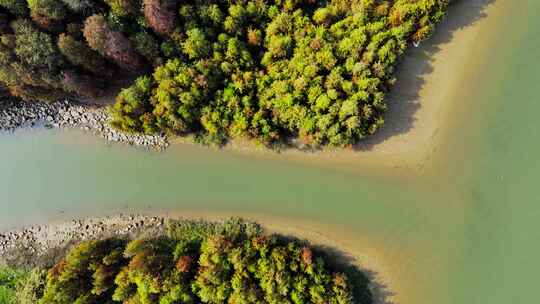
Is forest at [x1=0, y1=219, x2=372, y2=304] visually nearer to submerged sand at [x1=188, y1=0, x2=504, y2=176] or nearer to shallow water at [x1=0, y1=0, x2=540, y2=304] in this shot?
shallow water at [x1=0, y1=0, x2=540, y2=304]

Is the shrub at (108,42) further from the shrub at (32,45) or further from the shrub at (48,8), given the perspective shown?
the shrub at (32,45)

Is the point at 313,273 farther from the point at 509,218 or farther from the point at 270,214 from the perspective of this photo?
the point at 509,218

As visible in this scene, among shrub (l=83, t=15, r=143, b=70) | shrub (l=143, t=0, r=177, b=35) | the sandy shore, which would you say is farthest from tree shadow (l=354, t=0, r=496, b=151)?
shrub (l=83, t=15, r=143, b=70)

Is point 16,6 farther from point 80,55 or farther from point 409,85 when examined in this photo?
point 409,85

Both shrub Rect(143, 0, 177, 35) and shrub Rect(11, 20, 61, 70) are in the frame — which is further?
shrub Rect(143, 0, 177, 35)

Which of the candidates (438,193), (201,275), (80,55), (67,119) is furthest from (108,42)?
(438,193)

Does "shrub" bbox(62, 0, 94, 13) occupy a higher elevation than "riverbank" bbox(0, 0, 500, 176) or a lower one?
higher
